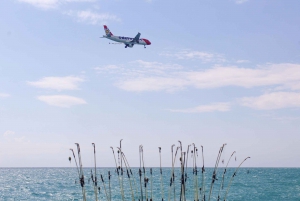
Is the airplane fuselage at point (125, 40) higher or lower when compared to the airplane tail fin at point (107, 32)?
lower

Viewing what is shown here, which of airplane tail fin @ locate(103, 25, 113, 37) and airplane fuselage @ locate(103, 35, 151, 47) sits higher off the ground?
airplane tail fin @ locate(103, 25, 113, 37)

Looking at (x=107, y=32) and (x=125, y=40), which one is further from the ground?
(x=107, y=32)

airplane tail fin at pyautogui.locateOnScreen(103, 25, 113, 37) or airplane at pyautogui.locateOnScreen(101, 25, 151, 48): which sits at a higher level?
airplane tail fin at pyautogui.locateOnScreen(103, 25, 113, 37)

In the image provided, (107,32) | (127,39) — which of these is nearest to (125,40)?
(127,39)

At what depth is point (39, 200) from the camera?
48.0 meters

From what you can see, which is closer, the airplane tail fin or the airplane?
the airplane

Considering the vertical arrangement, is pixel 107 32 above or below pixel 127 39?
above

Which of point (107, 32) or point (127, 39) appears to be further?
point (107, 32)

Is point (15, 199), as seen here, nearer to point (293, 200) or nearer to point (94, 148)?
point (293, 200)

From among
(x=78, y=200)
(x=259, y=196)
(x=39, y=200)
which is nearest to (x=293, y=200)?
(x=259, y=196)

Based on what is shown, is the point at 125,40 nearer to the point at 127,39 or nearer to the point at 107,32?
the point at 127,39

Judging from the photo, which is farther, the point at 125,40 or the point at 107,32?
the point at 107,32

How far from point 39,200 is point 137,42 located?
28946 mm

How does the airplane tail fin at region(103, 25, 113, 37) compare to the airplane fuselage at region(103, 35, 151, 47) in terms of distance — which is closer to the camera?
the airplane fuselage at region(103, 35, 151, 47)
